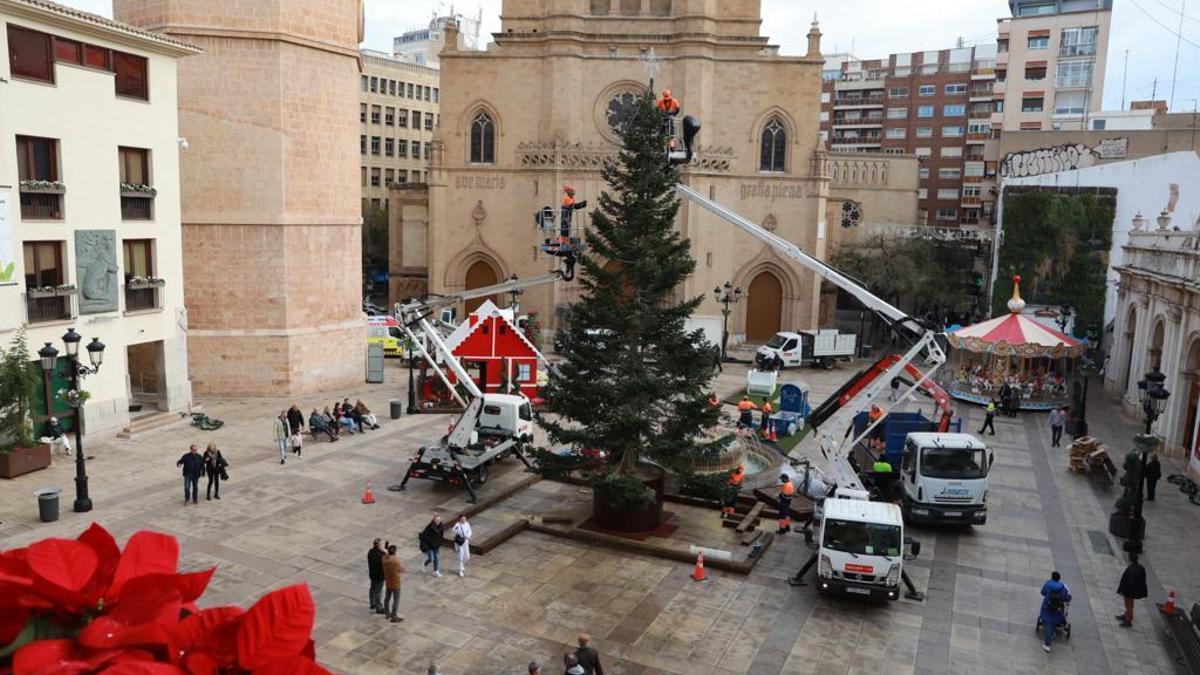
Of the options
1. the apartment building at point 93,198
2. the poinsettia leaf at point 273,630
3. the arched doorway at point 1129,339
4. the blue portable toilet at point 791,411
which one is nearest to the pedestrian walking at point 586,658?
the poinsettia leaf at point 273,630

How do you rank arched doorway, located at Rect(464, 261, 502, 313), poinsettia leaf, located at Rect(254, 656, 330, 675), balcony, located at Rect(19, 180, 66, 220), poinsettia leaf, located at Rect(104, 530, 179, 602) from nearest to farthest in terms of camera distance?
1. poinsettia leaf, located at Rect(254, 656, 330, 675)
2. poinsettia leaf, located at Rect(104, 530, 179, 602)
3. balcony, located at Rect(19, 180, 66, 220)
4. arched doorway, located at Rect(464, 261, 502, 313)

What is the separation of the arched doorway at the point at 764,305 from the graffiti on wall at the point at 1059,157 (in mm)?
15671

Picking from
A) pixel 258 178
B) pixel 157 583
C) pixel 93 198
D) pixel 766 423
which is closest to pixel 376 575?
pixel 157 583

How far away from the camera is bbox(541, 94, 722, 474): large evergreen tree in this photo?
18.0m

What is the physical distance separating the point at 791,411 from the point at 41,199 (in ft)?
73.8

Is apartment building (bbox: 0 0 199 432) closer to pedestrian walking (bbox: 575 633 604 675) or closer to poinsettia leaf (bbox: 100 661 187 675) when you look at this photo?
pedestrian walking (bbox: 575 633 604 675)

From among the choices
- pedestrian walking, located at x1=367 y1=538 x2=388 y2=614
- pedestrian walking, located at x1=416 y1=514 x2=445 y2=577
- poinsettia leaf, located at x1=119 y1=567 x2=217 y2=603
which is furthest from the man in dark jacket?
poinsettia leaf, located at x1=119 y1=567 x2=217 y2=603

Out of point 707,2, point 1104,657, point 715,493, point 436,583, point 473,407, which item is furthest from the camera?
point 707,2

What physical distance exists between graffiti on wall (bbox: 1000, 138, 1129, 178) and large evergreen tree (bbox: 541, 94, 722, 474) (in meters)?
37.9

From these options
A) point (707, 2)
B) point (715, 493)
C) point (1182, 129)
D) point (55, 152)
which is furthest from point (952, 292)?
point (55, 152)

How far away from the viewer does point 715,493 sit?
18141mm

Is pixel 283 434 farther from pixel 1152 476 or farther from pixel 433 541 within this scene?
pixel 1152 476

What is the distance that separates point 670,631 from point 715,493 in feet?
14.7

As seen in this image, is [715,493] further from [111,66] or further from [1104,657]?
[111,66]
